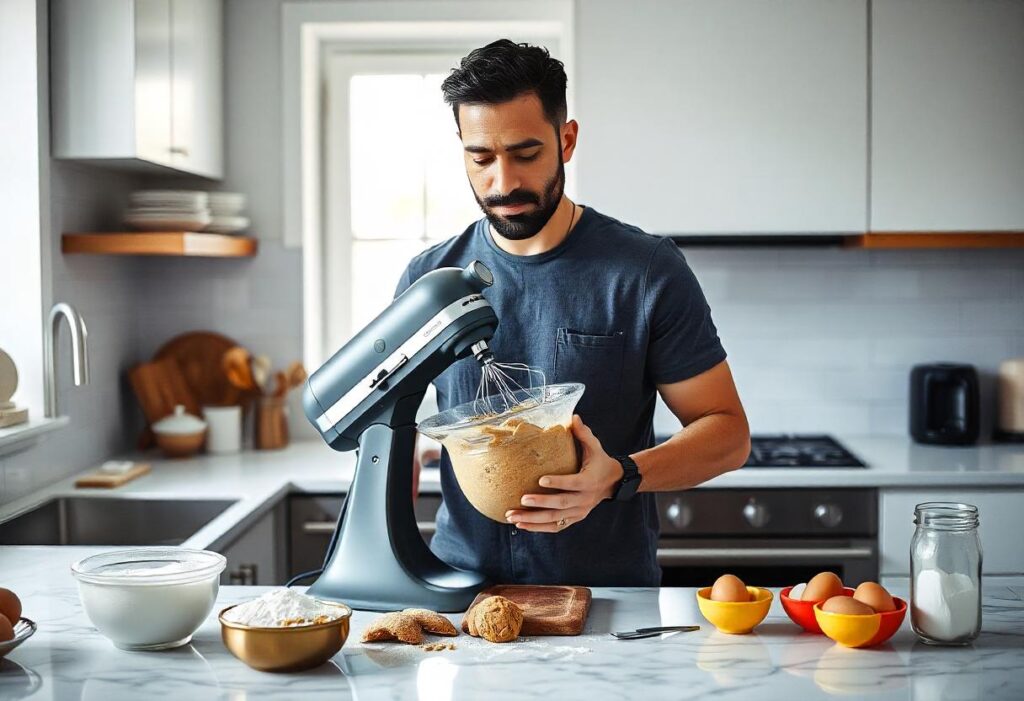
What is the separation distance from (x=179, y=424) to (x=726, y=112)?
1809 mm

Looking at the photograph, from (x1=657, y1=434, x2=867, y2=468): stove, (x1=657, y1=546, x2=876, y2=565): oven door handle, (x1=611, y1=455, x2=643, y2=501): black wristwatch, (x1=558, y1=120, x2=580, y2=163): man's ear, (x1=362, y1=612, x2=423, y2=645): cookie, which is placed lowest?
(x1=657, y1=546, x2=876, y2=565): oven door handle

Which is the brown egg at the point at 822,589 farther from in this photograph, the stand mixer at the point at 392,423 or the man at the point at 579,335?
the stand mixer at the point at 392,423

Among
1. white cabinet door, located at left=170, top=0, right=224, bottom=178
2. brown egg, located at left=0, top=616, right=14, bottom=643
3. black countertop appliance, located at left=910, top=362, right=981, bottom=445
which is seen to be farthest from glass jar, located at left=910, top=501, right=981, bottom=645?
white cabinet door, located at left=170, top=0, right=224, bottom=178

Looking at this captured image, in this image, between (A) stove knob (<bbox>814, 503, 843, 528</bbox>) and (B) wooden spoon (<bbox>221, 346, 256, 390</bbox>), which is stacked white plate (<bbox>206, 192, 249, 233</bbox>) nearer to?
(B) wooden spoon (<bbox>221, 346, 256, 390</bbox>)

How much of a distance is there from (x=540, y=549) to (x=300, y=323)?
185cm

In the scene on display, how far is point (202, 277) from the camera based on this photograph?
363cm

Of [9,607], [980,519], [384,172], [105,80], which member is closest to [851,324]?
[980,519]

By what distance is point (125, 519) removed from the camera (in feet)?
9.36

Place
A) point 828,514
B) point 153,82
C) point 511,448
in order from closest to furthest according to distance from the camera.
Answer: point 511,448 < point 153,82 < point 828,514

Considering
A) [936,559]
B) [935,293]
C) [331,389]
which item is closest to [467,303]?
[331,389]

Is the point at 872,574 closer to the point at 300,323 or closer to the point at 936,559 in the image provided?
the point at 936,559

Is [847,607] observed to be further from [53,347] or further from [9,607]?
[53,347]

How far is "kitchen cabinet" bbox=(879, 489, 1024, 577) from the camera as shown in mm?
3000

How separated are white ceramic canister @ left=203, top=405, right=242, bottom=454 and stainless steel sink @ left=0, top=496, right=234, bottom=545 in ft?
1.94
